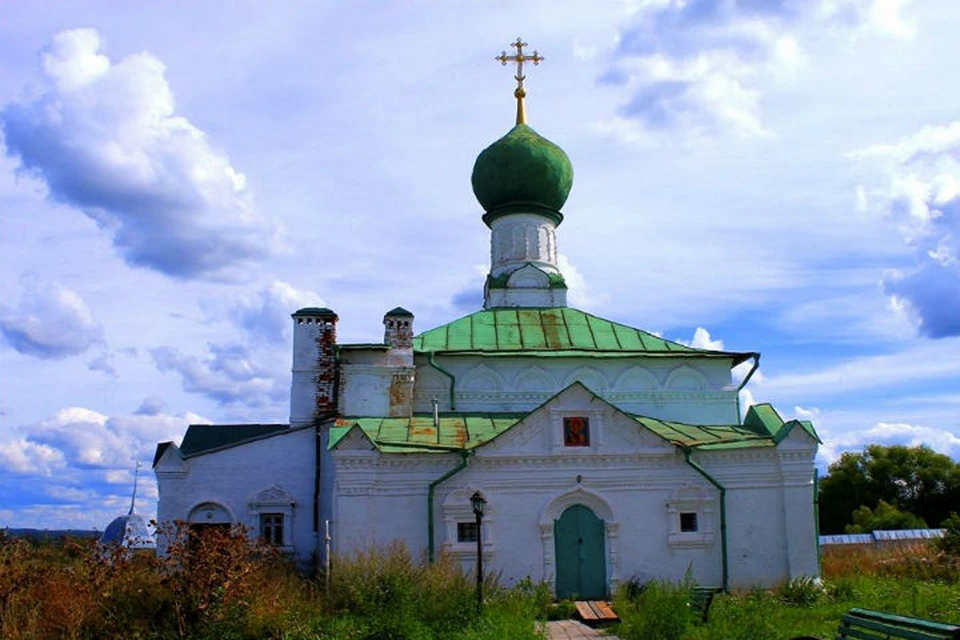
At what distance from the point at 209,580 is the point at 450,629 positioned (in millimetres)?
2564

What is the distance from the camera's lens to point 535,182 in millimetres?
18953

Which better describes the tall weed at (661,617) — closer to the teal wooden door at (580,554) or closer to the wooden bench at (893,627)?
the wooden bench at (893,627)

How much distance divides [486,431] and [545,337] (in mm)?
3088

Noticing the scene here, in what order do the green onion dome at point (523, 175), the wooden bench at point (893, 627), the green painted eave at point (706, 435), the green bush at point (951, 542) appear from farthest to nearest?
the green onion dome at point (523, 175), the green bush at point (951, 542), the green painted eave at point (706, 435), the wooden bench at point (893, 627)

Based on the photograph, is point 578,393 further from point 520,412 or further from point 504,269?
point 504,269

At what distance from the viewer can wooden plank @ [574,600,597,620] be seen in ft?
36.4

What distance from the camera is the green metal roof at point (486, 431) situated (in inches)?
525

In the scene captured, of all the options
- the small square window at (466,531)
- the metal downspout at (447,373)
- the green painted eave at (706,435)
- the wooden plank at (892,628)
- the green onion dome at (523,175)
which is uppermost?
the green onion dome at (523,175)

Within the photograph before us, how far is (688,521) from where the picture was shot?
1353 cm

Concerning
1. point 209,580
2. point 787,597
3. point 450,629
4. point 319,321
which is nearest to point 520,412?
point 319,321

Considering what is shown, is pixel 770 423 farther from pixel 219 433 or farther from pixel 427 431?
pixel 219 433

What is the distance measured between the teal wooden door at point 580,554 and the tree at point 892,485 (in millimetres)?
19531

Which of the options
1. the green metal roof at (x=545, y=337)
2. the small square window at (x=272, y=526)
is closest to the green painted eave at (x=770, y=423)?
the green metal roof at (x=545, y=337)

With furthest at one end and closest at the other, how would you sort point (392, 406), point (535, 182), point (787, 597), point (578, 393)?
point (535, 182) < point (392, 406) < point (578, 393) < point (787, 597)
